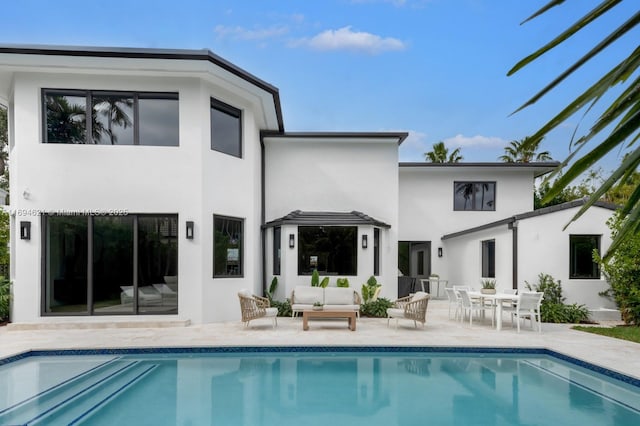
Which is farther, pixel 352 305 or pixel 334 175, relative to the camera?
pixel 334 175

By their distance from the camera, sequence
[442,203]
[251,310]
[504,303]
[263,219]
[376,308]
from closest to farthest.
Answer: [251,310] < [504,303] < [376,308] < [263,219] < [442,203]

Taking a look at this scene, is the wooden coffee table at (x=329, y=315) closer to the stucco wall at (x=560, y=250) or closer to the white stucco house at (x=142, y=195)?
the white stucco house at (x=142, y=195)

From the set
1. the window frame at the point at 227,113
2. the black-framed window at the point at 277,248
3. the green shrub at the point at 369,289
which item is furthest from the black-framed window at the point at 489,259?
the window frame at the point at 227,113

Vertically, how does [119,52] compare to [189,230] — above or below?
above

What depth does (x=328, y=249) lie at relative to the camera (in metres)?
14.2

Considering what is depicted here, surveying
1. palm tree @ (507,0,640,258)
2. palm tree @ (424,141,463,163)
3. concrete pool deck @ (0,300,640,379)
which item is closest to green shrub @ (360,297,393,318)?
concrete pool deck @ (0,300,640,379)

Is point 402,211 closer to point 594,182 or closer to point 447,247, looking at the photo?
point 447,247

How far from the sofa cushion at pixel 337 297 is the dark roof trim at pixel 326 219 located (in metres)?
2.26

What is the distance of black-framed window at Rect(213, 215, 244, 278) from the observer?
39.7 ft

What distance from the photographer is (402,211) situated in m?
18.6

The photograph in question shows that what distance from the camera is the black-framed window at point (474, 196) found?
1850 cm

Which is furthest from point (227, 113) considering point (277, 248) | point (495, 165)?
point (495, 165)

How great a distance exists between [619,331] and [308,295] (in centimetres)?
815

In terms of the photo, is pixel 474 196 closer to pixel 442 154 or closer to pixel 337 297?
pixel 337 297
